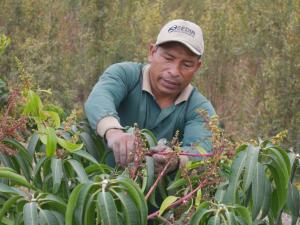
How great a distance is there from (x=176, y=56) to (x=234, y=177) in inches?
31.1

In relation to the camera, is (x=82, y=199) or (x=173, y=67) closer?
(x=82, y=199)

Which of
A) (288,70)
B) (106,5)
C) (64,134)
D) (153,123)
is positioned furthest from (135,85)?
(106,5)

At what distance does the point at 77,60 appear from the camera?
37.0 ft

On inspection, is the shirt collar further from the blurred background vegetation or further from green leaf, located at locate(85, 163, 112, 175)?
the blurred background vegetation

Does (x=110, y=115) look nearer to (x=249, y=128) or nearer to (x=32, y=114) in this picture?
(x=32, y=114)

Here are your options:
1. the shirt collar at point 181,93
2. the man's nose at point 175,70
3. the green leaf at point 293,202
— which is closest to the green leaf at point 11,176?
the green leaf at point 293,202

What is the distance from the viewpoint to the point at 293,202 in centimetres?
142

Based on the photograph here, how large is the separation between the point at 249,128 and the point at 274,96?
691 millimetres

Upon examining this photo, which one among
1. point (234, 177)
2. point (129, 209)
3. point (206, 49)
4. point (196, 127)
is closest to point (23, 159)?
point (129, 209)

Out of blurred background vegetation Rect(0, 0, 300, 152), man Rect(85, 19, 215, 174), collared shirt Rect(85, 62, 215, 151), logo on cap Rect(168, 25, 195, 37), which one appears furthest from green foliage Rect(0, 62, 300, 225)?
blurred background vegetation Rect(0, 0, 300, 152)

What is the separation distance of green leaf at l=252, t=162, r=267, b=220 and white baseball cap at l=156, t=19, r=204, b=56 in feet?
2.51

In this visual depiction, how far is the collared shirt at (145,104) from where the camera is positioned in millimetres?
1950

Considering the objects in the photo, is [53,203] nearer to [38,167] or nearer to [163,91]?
[38,167]

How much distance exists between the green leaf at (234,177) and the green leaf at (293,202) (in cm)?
22
